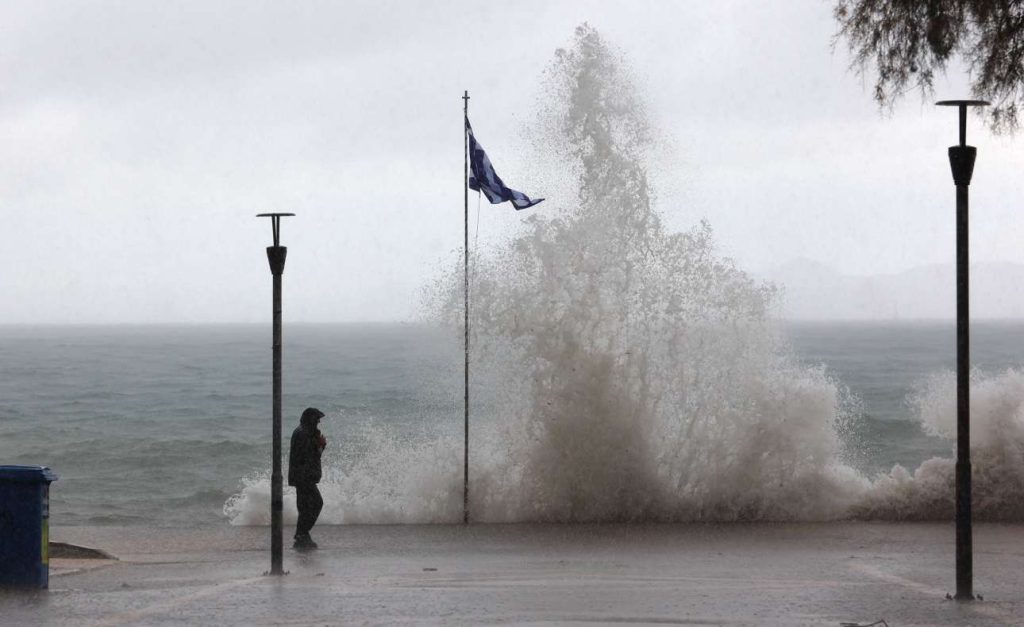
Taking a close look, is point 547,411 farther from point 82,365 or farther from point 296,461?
point 82,365

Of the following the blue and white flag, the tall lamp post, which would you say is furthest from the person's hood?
the tall lamp post

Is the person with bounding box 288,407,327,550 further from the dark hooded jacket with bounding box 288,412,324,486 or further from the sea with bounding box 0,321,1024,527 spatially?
the sea with bounding box 0,321,1024,527

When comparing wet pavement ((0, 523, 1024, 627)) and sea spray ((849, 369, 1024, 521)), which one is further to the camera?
sea spray ((849, 369, 1024, 521))

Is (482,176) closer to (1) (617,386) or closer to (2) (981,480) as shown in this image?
(1) (617,386)

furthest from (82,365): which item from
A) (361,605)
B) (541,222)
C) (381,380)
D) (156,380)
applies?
(361,605)

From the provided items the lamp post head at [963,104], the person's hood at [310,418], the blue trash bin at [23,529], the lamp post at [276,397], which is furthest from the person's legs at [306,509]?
the lamp post head at [963,104]

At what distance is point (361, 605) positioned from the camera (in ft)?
37.4

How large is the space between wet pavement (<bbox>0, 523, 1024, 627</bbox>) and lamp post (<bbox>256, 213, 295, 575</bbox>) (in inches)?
13.6

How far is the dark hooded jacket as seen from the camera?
15609 mm

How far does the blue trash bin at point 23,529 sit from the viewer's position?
12094 mm

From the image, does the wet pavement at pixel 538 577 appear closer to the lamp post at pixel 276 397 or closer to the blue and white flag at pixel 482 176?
the lamp post at pixel 276 397

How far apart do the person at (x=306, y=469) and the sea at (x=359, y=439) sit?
18.1 feet

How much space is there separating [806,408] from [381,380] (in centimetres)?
5893

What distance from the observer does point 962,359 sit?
11.5 metres
